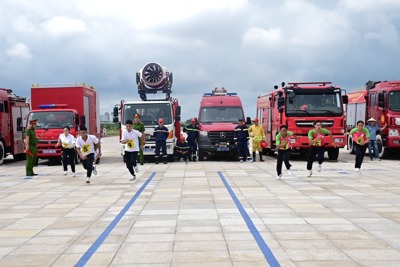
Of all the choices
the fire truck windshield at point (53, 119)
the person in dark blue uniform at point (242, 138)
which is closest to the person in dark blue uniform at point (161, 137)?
the person in dark blue uniform at point (242, 138)

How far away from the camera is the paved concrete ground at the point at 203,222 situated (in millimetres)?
6188

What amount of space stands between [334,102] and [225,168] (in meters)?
5.54

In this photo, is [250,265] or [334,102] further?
[334,102]

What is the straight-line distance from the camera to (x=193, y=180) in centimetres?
1477

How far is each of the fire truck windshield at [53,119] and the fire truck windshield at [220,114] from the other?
540 centimetres

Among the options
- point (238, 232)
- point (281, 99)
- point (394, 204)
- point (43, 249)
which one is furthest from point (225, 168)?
point (43, 249)

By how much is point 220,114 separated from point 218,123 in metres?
0.65

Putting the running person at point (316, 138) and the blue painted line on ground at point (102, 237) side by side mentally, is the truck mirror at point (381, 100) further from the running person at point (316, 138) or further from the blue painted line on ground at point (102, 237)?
the blue painted line on ground at point (102, 237)

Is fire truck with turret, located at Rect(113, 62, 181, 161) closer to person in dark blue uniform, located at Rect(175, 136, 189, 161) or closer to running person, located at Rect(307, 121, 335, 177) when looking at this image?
person in dark blue uniform, located at Rect(175, 136, 189, 161)

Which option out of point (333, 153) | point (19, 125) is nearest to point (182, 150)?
point (333, 153)

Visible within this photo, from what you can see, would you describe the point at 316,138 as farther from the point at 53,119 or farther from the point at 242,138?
the point at 53,119

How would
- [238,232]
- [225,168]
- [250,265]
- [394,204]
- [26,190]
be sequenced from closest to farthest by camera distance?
1. [250,265]
2. [238,232]
3. [394,204]
4. [26,190]
5. [225,168]

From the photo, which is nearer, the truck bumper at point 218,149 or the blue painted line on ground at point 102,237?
the blue painted line on ground at point 102,237

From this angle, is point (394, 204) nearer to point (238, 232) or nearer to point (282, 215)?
point (282, 215)
